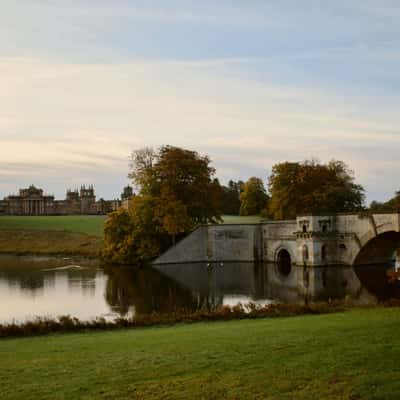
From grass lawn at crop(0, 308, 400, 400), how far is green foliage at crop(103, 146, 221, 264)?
35.2 meters

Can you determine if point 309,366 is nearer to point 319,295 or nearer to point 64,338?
point 64,338

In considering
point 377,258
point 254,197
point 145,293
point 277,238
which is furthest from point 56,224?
point 145,293

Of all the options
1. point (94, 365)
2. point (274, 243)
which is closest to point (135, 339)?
point (94, 365)

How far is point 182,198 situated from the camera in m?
50.6

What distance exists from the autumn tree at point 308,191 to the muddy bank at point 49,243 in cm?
1693

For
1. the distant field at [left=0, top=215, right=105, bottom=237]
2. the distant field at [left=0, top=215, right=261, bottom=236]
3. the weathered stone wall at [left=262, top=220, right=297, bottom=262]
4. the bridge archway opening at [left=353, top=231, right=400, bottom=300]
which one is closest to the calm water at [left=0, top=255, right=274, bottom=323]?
the weathered stone wall at [left=262, top=220, right=297, bottom=262]

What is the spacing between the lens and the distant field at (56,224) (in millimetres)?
70375

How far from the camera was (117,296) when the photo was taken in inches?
1196

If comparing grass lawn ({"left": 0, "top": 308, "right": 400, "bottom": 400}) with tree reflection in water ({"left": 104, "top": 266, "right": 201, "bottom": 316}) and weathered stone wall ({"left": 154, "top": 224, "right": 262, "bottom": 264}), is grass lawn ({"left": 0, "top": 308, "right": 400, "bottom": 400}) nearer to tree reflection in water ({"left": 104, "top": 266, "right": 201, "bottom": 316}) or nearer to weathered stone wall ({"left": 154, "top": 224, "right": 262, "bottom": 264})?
tree reflection in water ({"left": 104, "top": 266, "right": 201, "bottom": 316})

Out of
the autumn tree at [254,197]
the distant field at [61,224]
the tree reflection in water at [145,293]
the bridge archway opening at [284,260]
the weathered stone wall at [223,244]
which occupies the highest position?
the autumn tree at [254,197]

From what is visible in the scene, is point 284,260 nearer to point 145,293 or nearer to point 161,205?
point 161,205

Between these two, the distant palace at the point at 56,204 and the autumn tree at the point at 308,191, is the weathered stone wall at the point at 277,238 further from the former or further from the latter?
the distant palace at the point at 56,204

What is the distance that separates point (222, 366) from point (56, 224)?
224 ft

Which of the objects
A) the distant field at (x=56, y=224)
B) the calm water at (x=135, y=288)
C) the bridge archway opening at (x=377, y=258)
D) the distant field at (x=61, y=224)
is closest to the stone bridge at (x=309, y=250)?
the bridge archway opening at (x=377, y=258)
